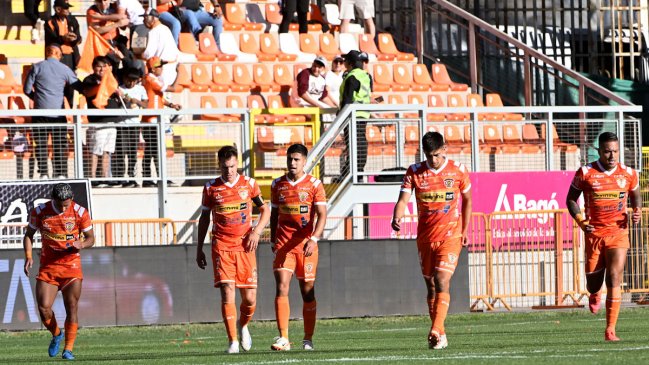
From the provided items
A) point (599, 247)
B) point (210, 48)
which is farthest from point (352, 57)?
point (599, 247)

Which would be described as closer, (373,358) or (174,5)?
(373,358)

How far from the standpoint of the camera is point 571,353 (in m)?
12.6

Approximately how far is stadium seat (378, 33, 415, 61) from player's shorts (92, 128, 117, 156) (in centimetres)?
780

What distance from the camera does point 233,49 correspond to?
26625 mm

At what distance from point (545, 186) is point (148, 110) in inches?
246

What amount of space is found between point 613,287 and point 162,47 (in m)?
11.9

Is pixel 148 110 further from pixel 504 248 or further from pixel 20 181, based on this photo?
pixel 504 248

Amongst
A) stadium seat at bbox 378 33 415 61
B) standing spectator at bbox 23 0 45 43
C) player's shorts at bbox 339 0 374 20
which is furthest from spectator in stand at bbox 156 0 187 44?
stadium seat at bbox 378 33 415 61

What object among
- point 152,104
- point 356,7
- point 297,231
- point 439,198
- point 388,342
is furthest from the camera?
point 356,7

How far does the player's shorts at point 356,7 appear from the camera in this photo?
90.2 ft

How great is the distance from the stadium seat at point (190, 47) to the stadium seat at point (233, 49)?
630 millimetres

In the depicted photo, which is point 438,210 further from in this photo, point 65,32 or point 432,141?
point 65,32

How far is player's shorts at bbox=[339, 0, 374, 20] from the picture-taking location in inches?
1083

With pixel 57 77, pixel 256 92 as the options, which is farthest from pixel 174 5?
pixel 57 77
